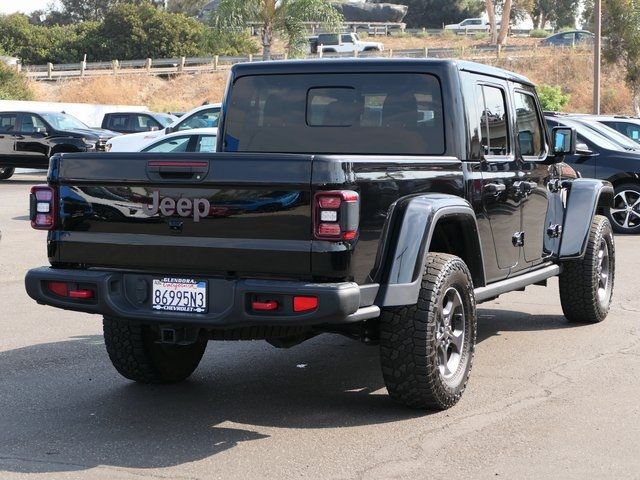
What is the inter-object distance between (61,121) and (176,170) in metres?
22.6

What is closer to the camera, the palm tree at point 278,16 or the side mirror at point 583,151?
the side mirror at point 583,151

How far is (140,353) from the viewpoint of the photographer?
6730 millimetres

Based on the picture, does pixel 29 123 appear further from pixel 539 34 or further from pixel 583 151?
pixel 539 34

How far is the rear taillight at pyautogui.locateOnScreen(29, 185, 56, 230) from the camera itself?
607cm

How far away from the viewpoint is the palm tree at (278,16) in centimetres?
3828

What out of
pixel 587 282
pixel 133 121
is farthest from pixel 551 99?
pixel 587 282

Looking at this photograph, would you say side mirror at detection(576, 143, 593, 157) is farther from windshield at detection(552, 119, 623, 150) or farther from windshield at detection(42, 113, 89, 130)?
windshield at detection(42, 113, 89, 130)

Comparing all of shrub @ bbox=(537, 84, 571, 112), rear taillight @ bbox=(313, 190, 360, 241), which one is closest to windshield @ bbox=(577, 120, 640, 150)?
rear taillight @ bbox=(313, 190, 360, 241)

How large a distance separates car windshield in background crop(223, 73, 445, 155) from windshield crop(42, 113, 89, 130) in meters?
20.3

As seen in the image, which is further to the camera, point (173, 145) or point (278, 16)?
point (278, 16)

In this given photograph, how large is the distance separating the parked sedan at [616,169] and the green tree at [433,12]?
83.2 meters

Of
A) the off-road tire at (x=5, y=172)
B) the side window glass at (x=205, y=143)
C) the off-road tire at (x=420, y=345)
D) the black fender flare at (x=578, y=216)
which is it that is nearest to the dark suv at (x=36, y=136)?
the off-road tire at (x=5, y=172)

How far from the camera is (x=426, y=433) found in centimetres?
580

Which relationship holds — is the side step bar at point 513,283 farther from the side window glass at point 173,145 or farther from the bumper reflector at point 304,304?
the side window glass at point 173,145
